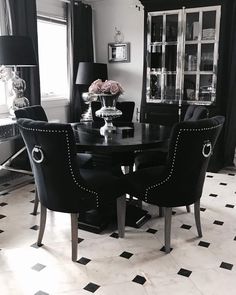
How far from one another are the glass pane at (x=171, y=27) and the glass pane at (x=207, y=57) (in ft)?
1.33

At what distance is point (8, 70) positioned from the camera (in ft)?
13.1

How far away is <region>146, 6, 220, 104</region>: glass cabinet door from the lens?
413 cm

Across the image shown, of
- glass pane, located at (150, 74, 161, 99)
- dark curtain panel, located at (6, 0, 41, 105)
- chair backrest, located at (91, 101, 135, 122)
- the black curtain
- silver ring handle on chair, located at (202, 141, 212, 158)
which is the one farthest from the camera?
the black curtain

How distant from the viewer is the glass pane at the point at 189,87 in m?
4.35

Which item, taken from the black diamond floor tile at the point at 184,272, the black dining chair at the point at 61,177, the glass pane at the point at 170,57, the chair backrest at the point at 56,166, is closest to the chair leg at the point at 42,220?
the black dining chair at the point at 61,177

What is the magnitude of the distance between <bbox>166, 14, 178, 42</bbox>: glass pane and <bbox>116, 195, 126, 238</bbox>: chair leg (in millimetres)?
2583

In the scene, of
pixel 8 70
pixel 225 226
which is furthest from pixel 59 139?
pixel 8 70

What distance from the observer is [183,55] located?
4.29 meters

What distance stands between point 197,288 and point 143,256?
1.56 feet

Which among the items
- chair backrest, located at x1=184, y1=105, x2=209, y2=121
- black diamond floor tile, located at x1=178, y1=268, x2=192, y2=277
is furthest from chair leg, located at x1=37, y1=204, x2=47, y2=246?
chair backrest, located at x1=184, y1=105, x2=209, y2=121

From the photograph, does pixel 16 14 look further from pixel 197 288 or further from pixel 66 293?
pixel 197 288

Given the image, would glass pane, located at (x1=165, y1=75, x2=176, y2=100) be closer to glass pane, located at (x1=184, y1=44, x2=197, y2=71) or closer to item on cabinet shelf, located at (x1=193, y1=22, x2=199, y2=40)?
glass pane, located at (x1=184, y1=44, x2=197, y2=71)

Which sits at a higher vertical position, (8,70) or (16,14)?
(16,14)

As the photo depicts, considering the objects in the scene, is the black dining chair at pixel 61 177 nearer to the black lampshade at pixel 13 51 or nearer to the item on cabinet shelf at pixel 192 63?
the black lampshade at pixel 13 51
